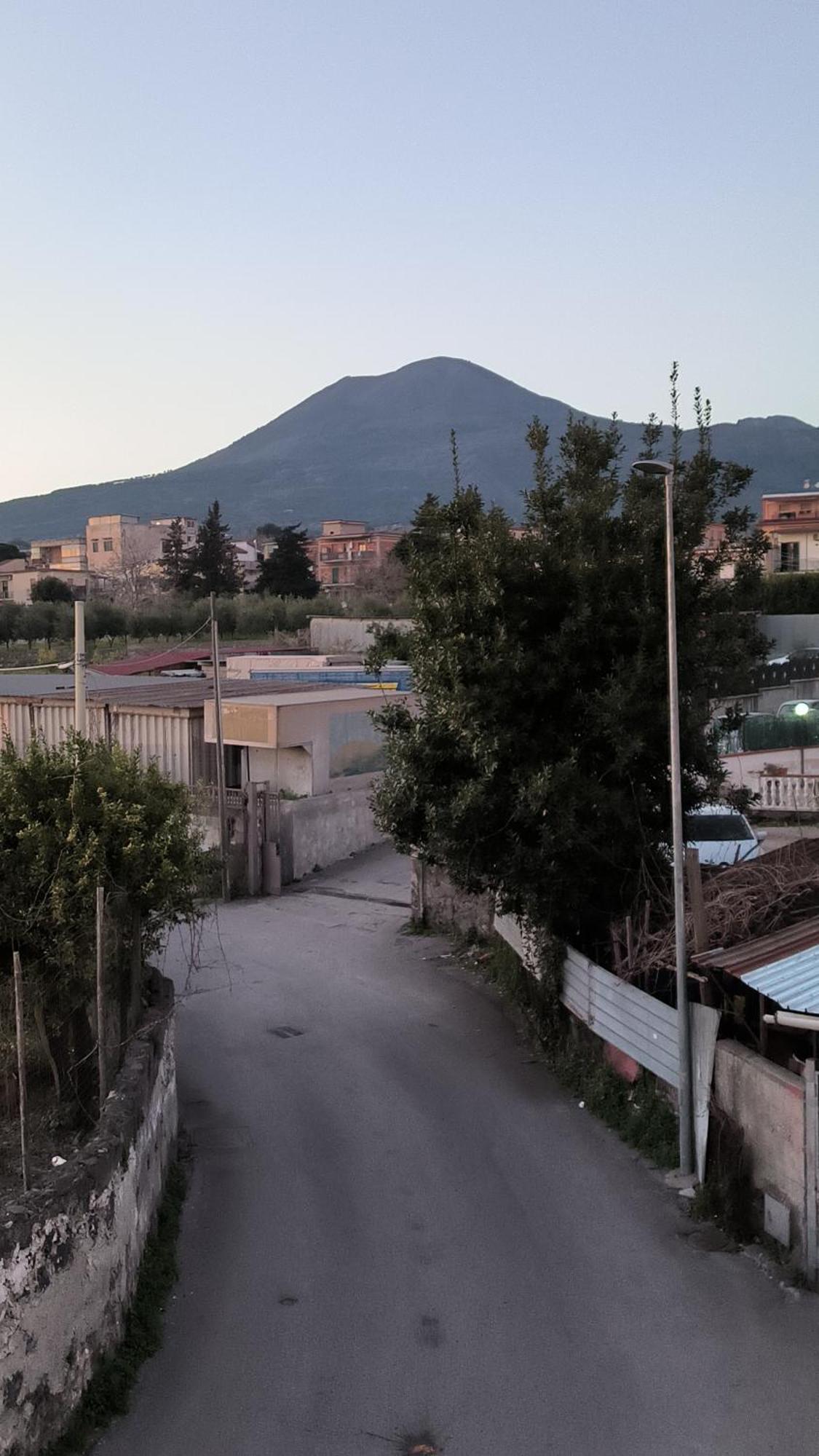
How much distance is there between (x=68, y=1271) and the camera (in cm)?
748

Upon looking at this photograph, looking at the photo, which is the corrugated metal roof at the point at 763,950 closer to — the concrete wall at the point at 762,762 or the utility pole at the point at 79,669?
the utility pole at the point at 79,669

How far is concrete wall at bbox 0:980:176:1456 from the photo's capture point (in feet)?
22.6

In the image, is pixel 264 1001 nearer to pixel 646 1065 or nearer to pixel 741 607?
pixel 646 1065

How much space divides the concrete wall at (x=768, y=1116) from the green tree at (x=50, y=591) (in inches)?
2992

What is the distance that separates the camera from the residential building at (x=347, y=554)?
130 m

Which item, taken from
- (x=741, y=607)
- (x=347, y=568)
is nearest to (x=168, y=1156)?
(x=741, y=607)

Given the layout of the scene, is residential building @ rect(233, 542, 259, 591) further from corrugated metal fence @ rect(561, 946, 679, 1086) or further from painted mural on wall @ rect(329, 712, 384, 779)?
corrugated metal fence @ rect(561, 946, 679, 1086)

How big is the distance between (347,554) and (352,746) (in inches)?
4333

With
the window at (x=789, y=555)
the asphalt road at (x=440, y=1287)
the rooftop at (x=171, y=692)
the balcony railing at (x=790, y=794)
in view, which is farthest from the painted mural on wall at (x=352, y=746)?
the window at (x=789, y=555)

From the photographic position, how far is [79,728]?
57.5 ft

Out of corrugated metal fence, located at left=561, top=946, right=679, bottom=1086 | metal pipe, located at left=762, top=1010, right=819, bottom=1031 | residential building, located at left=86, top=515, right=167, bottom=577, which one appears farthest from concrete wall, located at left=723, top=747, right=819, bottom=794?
residential building, located at left=86, top=515, right=167, bottom=577

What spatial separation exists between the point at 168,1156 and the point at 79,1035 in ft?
4.66

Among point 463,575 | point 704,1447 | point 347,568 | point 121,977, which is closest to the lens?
point 704,1447

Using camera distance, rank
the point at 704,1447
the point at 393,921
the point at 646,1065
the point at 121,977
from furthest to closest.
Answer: the point at 393,921
the point at 646,1065
the point at 121,977
the point at 704,1447
